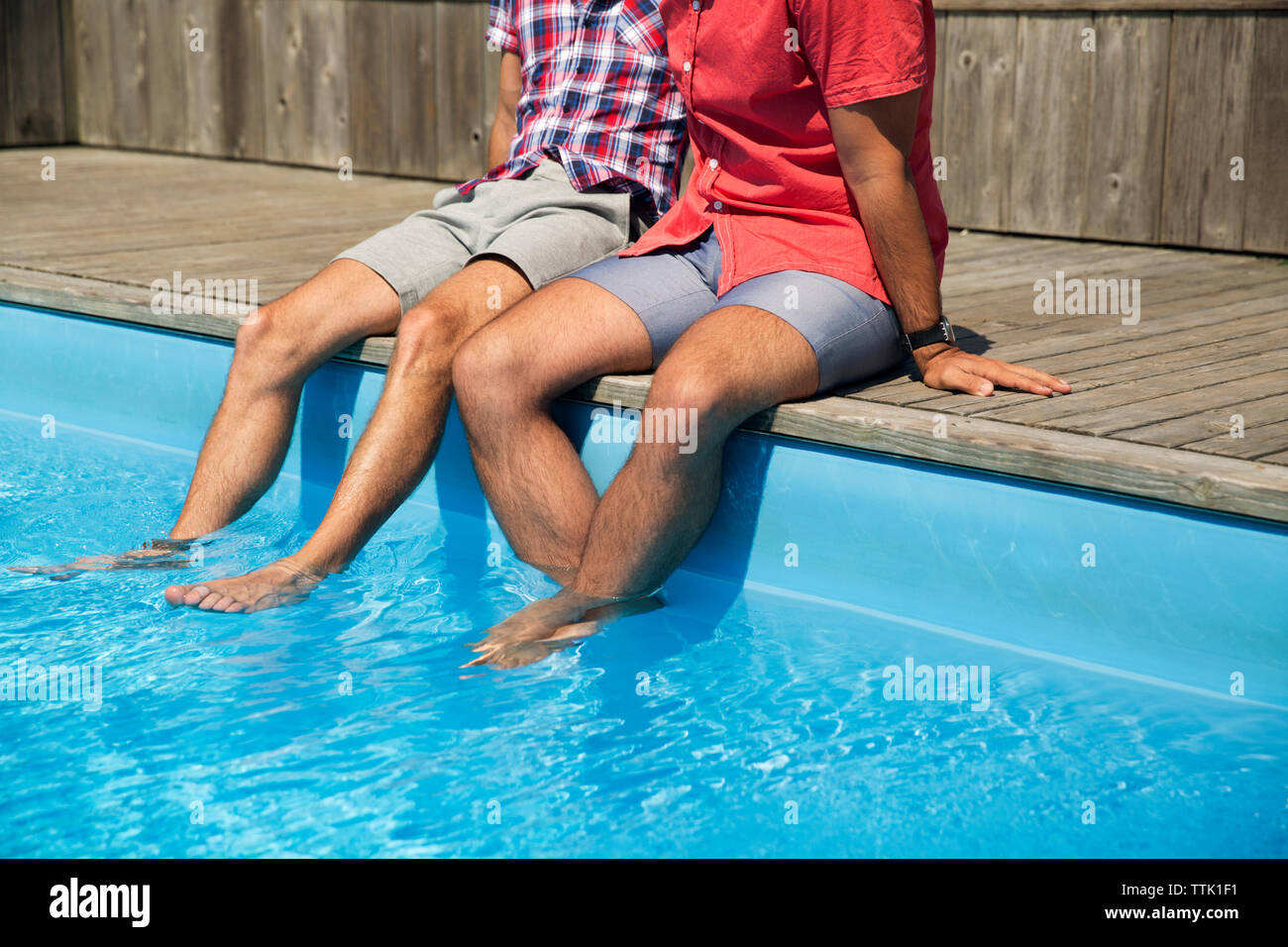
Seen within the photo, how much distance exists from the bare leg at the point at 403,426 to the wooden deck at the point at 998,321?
28 centimetres

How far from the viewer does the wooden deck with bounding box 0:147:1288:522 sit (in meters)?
2.16

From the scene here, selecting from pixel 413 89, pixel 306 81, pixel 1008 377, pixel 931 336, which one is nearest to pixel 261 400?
pixel 931 336

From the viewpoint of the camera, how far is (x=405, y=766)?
2020 millimetres

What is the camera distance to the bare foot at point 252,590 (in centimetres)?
238

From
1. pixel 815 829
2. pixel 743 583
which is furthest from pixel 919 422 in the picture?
pixel 815 829

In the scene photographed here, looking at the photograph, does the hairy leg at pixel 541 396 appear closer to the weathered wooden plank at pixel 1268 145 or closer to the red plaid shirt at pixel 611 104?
the red plaid shirt at pixel 611 104

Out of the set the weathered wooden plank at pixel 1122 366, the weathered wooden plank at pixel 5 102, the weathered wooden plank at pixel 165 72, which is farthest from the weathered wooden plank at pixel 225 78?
the weathered wooden plank at pixel 1122 366

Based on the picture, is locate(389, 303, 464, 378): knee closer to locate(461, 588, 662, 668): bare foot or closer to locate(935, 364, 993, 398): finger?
locate(461, 588, 662, 668): bare foot

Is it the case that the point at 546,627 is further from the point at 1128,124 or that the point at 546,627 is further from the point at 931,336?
the point at 1128,124

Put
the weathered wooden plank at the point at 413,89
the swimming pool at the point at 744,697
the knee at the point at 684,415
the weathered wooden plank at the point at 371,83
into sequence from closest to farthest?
the swimming pool at the point at 744,697, the knee at the point at 684,415, the weathered wooden plank at the point at 413,89, the weathered wooden plank at the point at 371,83

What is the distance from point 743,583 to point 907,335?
0.53m

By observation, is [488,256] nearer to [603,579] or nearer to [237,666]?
[603,579]

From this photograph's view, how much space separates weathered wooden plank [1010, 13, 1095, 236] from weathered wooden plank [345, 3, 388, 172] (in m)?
2.56
